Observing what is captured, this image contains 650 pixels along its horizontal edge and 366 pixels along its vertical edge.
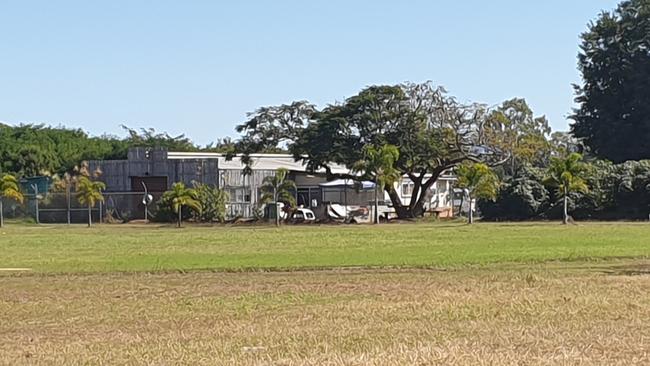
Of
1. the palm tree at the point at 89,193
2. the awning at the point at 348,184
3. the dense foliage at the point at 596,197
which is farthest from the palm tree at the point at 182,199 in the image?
the dense foliage at the point at 596,197

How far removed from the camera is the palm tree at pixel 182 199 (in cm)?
7606

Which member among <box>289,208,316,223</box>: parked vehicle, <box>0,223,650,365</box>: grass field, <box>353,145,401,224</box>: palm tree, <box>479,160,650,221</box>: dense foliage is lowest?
<box>0,223,650,365</box>: grass field

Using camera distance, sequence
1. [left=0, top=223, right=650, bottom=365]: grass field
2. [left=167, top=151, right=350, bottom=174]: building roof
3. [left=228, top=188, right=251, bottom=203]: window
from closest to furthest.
A: [left=0, top=223, right=650, bottom=365]: grass field → [left=228, top=188, right=251, bottom=203]: window → [left=167, top=151, right=350, bottom=174]: building roof

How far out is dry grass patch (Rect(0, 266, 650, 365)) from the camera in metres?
12.3

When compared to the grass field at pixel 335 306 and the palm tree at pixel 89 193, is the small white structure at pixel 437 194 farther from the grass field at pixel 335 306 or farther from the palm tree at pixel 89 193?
the grass field at pixel 335 306

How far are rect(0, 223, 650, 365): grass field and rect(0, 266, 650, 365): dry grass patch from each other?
0.03 metres

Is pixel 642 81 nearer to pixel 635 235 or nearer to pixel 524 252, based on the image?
pixel 635 235

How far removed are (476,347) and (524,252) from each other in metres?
23.4

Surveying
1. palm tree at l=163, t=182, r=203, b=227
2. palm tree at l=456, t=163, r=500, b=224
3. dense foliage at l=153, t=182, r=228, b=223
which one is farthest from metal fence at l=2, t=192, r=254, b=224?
palm tree at l=456, t=163, r=500, b=224

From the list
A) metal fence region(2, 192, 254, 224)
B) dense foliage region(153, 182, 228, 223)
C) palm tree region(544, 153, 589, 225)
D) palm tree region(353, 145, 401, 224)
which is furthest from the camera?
metal fence region(2, 192, 254, 224)

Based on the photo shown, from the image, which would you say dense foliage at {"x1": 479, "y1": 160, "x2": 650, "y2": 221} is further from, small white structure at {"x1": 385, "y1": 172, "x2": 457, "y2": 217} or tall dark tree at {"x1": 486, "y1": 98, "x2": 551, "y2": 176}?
small white structure at {"x1": 385, "y1": 172, "x2": 457, "y2": 217}

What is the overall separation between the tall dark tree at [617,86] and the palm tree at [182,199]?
37.6 m

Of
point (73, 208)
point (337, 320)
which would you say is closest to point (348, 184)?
point (73, 208)

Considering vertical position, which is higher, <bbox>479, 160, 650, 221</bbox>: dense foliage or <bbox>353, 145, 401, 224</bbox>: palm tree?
<bbox>353, 145, 401, 224</bbox>: palm tree
